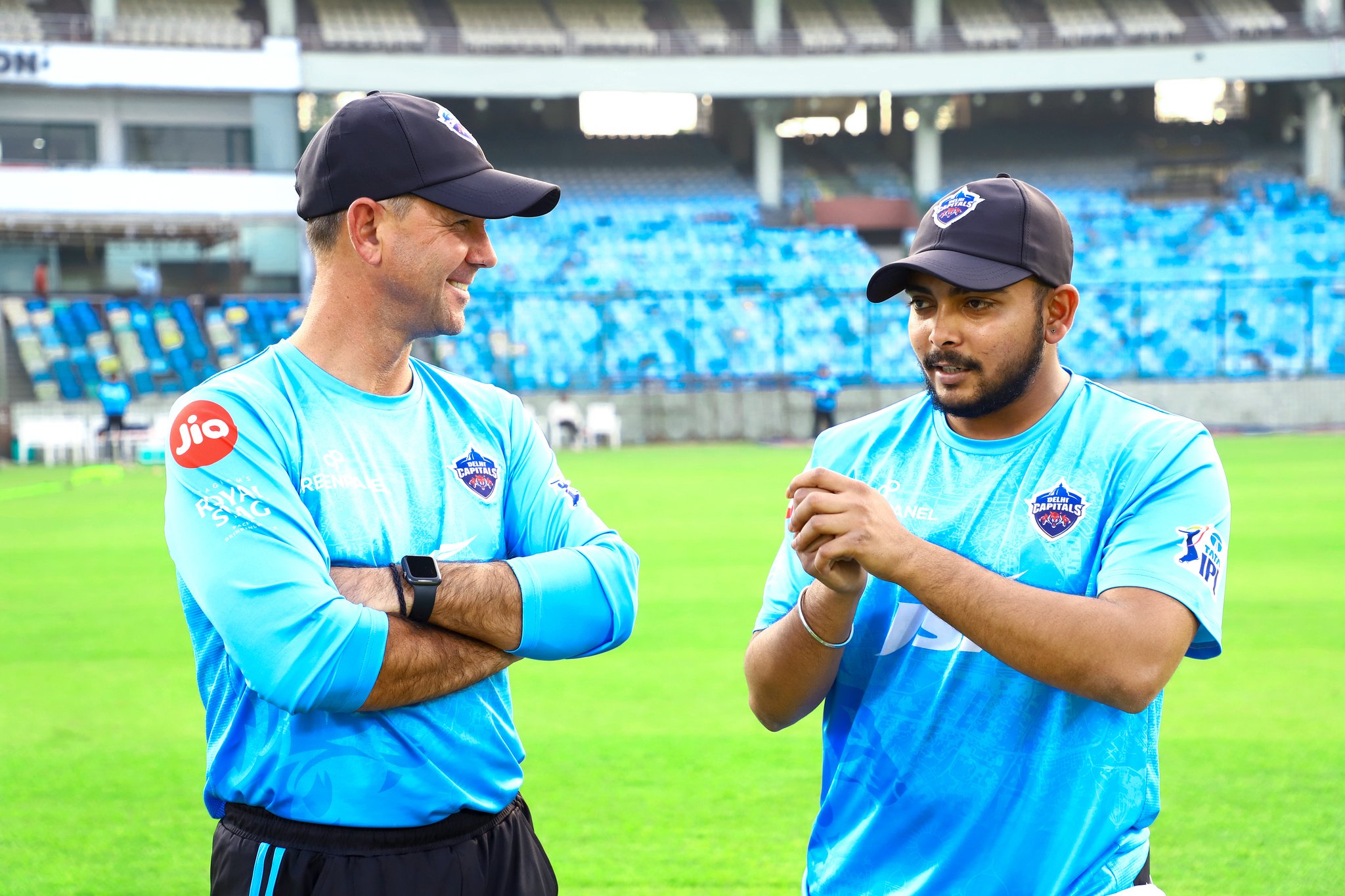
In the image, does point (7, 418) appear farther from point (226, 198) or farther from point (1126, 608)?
point (1126, 608)

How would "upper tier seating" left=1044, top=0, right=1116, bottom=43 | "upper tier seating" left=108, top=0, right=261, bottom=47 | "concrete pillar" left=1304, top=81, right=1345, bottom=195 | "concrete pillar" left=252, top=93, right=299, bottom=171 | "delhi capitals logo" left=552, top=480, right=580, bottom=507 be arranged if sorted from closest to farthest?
"delhi capitals logo" left=552, top=480, right=580, bottom=507, "concrete pillar" left=252, top=93, right=299, bottom=171, "upper tier seating" left=108, top=0, right=261, bottom=47, "concrete pillar" left=1304, top=81, right=1345, bottom=195, "upper tier seating" left=1044, top=0, right=1116, bottom=43

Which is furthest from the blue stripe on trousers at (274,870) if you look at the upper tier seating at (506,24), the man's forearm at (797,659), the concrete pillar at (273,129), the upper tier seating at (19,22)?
the upper tier seating at (506,24)

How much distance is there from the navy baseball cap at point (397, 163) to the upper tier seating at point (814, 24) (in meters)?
43.2

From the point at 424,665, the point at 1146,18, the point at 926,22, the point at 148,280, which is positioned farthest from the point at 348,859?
the point at 1146,18

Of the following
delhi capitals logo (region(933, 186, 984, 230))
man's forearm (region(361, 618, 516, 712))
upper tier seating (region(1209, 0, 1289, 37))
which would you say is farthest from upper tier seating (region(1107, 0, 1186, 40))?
man's forearm (region(361, 618, 516, 712))

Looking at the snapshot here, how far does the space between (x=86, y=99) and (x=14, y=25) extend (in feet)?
10.0

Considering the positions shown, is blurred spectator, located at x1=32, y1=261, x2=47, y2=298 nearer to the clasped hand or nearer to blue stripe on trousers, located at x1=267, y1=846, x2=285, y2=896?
blue stripe on trousers, located at x1=267, y1=846, x2=285, y2=896

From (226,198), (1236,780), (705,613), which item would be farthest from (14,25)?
(1236,780)

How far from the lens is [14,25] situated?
37.7 metres

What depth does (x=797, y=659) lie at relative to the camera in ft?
8.24

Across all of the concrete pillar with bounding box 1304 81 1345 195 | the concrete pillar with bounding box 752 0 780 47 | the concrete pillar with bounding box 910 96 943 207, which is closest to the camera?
the concrete pillar with bounding box 1304 81 1345 195

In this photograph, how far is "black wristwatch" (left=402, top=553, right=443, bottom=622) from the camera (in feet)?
8.11

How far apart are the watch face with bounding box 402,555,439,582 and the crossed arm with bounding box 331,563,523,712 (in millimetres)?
33

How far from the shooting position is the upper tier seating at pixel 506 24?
4384cm
